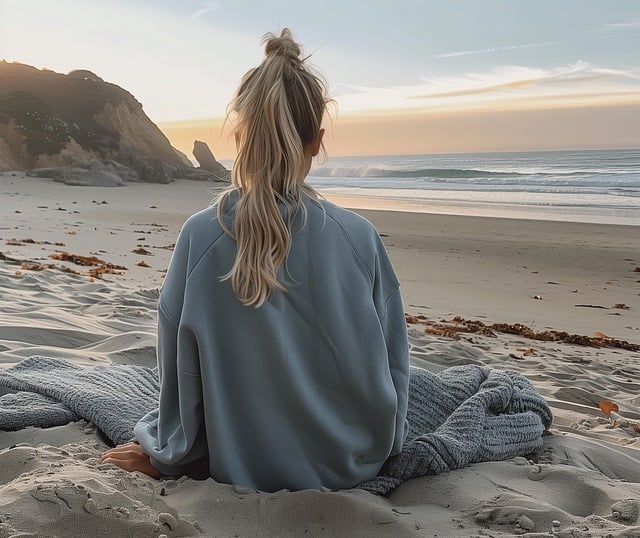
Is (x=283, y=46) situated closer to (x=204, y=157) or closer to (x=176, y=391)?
(x=176, y=391)

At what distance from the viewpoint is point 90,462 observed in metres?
2.47

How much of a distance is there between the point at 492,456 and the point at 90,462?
4.95 feet

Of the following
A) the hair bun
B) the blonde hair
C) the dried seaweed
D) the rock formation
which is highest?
the rock formation

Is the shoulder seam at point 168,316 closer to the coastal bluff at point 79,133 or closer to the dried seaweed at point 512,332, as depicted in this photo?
the dried seaweed at point 512,332

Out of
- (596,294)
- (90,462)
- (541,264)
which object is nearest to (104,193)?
(541,264)

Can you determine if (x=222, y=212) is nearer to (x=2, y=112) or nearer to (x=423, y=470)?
(x=423, y=470)

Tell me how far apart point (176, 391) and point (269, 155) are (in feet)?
2.89

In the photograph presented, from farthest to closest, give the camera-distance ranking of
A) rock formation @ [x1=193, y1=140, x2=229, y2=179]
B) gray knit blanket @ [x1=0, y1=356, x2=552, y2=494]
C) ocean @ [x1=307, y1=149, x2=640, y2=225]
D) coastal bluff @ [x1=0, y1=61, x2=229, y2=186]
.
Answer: rock formation @ [x1=193, y1=140, x2=229, y2=179] → coastal bluff @ [x1=0, y1=61, x2=229, y2=186] → ocean @ [x1=307, y1=149, x2=640, y2=225] → gray knit blanket @ [x1=0, y1=356, x2=552, y2=494]

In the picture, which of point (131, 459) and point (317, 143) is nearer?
point (317, 143)

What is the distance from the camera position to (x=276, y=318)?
7.71 ft

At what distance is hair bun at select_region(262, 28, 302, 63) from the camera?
232cm

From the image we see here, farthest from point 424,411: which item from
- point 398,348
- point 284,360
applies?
point 284,360

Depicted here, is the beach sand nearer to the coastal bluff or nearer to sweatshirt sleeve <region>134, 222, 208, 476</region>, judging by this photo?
sweatshirt sleeve <region>134, 222, 208, 476</region>

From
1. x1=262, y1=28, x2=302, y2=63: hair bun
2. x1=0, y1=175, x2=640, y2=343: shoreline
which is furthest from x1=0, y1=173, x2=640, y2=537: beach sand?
x1=262, y1=28, x2=302, y2=63: hair bun
